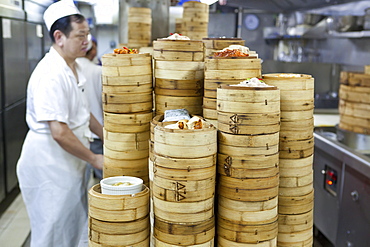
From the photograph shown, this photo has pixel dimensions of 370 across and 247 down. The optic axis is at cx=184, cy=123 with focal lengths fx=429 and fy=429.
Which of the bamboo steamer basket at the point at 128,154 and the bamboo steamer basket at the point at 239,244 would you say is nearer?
the bamboo steamer basket at the point at 239,244

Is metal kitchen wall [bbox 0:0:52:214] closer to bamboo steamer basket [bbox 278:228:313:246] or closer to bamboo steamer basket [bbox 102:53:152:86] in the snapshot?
bamboo steamer basket [bbox 102:53:152:86]

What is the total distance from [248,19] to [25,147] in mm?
6600

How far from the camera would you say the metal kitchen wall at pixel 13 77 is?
5.07 metres

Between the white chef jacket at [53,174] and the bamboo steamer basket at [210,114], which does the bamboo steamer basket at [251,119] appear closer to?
the bamboo steamer basket at [210,114]

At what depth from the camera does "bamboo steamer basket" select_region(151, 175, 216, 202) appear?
133cm

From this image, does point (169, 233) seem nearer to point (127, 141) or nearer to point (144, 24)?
point (127, 141)

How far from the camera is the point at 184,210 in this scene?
1.35 metres

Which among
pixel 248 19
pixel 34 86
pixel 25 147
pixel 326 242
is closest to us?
pixel 34 86

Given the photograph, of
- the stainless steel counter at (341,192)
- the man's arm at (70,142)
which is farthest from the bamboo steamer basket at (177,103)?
the stainless steel counter at (341,192)

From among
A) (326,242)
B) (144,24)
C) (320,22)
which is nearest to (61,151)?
(144,24)

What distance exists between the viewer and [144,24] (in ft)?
11.0

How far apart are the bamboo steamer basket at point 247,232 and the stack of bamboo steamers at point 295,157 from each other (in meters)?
0.19

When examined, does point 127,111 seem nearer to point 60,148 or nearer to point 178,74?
point 178,74

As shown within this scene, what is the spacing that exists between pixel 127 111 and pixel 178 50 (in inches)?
12.7
